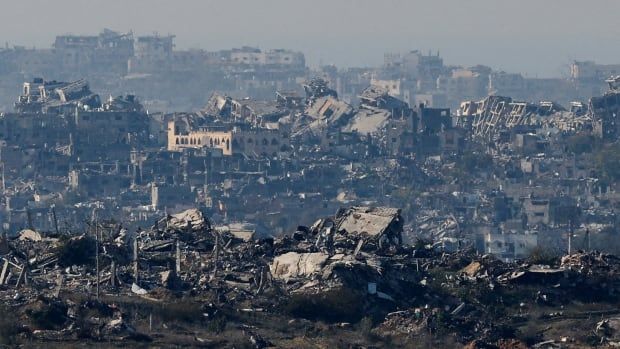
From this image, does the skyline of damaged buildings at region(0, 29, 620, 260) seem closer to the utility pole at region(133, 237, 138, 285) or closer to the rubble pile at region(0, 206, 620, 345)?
the rubble pile at region(0, 206, 620, 345)

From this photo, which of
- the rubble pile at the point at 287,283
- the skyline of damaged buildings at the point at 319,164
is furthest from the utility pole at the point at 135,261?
the skyline of damaged buildings at the point at 319,164

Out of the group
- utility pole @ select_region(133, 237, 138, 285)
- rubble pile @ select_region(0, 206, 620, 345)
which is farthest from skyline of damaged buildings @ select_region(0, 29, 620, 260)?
utility pole @ select_region(133, 237, 138, 285)

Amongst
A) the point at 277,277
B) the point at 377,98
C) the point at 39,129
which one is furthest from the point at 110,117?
the point at 277,277

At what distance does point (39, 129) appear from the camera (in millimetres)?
119562

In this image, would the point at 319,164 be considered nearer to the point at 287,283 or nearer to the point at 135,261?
the point at 135,261

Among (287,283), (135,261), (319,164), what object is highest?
(135,261)

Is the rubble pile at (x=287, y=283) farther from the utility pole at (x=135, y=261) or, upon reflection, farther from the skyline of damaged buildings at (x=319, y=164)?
the skyline of damaged buildings at (x=319, y=164)

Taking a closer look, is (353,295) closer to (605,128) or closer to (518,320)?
(518,320)

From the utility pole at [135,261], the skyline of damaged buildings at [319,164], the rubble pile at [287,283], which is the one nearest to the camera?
the rubble pile at [287,283]

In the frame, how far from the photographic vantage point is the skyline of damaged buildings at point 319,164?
93.8 metres

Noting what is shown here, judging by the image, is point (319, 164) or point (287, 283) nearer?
point (287, 283)

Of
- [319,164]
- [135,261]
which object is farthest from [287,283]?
[319,164]

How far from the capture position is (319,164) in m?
111

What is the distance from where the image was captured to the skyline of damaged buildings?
308 feet
